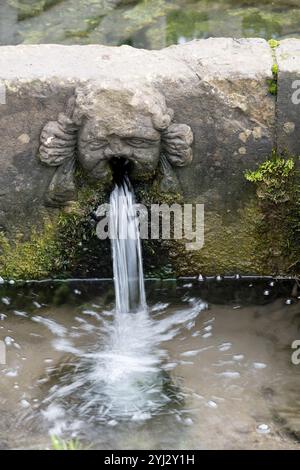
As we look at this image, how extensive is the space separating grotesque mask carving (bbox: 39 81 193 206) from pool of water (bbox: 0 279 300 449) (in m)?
0.62

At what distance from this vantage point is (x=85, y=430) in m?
3.64

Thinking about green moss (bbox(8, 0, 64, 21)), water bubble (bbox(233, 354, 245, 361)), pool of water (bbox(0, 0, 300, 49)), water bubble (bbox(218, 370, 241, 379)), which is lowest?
water bubble (bbox(218, 370, 241, 379))

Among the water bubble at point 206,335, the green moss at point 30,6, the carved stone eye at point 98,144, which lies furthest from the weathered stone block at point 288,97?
the green moss at point 30,6

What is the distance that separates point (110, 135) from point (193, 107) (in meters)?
0.43

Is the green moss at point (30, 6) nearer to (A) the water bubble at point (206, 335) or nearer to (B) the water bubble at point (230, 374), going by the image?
(A) the water bubble at point (206, 335)

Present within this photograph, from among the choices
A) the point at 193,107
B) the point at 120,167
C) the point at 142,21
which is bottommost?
the point at 120,167

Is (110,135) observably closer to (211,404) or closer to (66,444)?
(211,404)

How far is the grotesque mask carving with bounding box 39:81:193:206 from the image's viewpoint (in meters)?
4.27

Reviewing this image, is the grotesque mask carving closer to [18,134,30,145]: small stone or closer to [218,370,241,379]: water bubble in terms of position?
[18,134,30,145]: small stone

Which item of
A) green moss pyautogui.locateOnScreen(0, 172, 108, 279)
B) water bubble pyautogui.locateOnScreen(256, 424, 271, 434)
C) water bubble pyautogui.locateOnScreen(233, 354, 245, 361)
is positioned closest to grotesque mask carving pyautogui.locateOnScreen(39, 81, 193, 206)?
green moss pyautogui.locateOnScreen(0, 172, 108, 279)

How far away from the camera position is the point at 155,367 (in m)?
4.14

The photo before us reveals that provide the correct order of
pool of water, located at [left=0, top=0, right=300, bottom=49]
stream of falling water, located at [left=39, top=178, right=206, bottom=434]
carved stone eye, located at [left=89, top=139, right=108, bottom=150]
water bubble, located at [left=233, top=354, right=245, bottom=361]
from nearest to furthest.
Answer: stream of falling water, located at [left=39, top=178, right=206, bottom=434] → water bubble, located at [left=233, top=354, right=245, bottom=361] → carved stone eye, located at [left=89, top=139, right=108, bottom=150] → pool of water, located at [left=0, top=0, right=300, bottom=49]

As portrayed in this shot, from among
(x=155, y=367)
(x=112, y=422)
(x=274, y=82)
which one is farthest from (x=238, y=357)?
(x=274, y=82)
